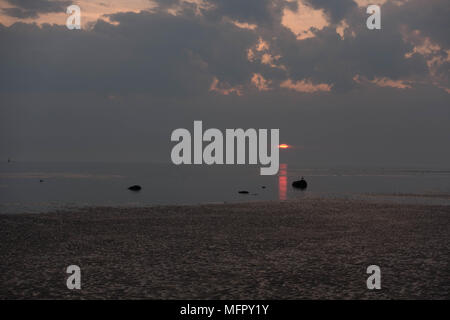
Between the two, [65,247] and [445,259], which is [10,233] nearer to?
[65,247]

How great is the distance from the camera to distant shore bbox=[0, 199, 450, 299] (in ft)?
64.9

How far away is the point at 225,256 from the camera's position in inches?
1069

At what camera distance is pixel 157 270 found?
76.8 ft

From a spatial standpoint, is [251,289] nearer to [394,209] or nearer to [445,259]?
[445,259]

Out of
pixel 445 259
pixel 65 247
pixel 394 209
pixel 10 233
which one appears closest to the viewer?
pixel 445 259

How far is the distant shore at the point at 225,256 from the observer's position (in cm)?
1978

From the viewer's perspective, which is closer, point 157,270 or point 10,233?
point 157,270
